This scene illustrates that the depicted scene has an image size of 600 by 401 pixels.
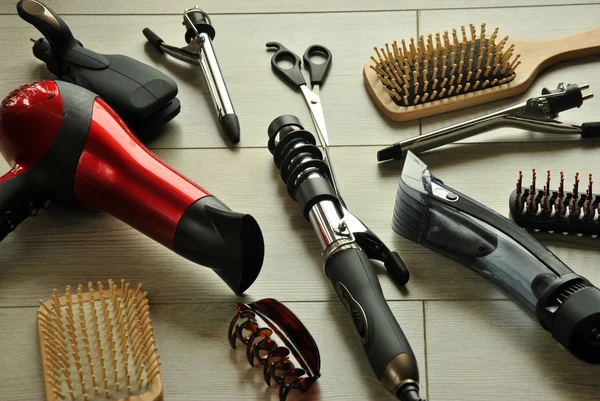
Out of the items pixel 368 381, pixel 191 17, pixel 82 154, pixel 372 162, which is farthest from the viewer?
pixel 191 17

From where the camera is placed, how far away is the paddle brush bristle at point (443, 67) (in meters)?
1.15

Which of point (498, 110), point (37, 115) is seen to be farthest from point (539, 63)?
point (37, 115)

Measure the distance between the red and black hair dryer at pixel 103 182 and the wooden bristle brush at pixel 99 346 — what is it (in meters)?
0.09

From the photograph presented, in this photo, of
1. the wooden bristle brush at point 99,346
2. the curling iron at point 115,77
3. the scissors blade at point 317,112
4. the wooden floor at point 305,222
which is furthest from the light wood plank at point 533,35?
the wooden bristle brush at point 99,346

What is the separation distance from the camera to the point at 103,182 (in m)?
0.98

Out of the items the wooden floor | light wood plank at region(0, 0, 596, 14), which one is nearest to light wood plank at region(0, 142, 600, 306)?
the wooden floor

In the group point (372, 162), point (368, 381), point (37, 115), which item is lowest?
point (368, 381)

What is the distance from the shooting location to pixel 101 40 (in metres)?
1.28

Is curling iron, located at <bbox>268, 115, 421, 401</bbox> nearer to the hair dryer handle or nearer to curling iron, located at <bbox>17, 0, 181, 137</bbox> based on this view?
curling iron, located at <bbox>17, 0, 181, 137</bbox>

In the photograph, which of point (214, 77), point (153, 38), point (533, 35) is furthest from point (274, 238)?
point (533, 35)

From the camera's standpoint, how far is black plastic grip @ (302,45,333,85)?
1.20 meters

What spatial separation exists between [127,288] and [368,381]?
0.92 feet

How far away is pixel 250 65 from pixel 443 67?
282 millimetres

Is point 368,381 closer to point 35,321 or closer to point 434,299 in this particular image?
point 434,299
